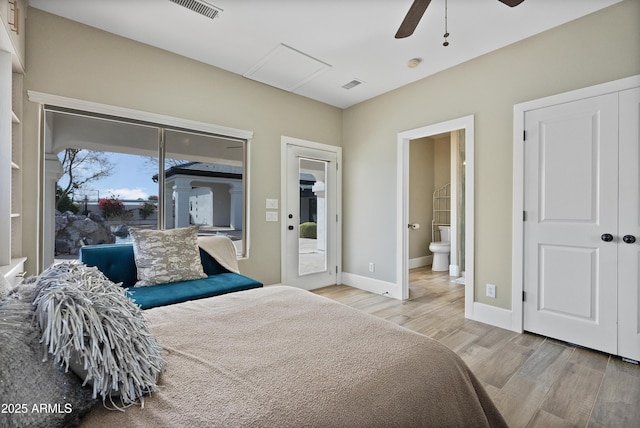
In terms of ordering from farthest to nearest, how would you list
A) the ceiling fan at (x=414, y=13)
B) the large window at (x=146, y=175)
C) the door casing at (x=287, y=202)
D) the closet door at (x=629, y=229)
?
the door casing at (x=287, y=202) → the large window at (x=146, y=175) → the closet door at (x=629, y=229) → the ceiling fan at (x=414, y=13)

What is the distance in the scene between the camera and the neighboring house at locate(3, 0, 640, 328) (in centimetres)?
245

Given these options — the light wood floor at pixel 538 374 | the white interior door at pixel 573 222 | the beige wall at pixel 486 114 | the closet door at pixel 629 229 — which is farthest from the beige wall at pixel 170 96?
the closet door at pixel 629 229

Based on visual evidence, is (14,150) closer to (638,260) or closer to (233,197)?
(233,197)

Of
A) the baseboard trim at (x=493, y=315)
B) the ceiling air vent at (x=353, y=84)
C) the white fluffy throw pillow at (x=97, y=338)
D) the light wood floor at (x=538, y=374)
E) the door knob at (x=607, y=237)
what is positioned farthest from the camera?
the ceiling air vent at (x=353, y=84)

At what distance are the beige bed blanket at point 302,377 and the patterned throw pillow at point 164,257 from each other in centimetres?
119

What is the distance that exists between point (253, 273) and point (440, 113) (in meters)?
2.94

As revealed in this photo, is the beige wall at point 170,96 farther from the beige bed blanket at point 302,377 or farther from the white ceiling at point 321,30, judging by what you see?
the beige bed blanket at point 302,377

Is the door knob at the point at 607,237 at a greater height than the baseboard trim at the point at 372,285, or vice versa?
the door knob at the point at 607,237

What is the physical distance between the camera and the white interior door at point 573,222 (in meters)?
2.37

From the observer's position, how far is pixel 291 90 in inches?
158

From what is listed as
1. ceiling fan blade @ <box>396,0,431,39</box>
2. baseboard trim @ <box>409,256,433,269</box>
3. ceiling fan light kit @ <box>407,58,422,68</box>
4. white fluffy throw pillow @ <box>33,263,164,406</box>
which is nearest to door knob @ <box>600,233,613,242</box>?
ceiling fan blade @ <box>396,0,431,39</box>

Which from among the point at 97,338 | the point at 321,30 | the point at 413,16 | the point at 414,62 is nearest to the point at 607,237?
the point at 413,16

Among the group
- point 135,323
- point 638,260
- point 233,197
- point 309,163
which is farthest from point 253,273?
point 638,260

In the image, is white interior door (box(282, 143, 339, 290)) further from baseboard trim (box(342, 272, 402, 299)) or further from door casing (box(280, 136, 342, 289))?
baseboard trim (box(342, 272, 402, 299))
